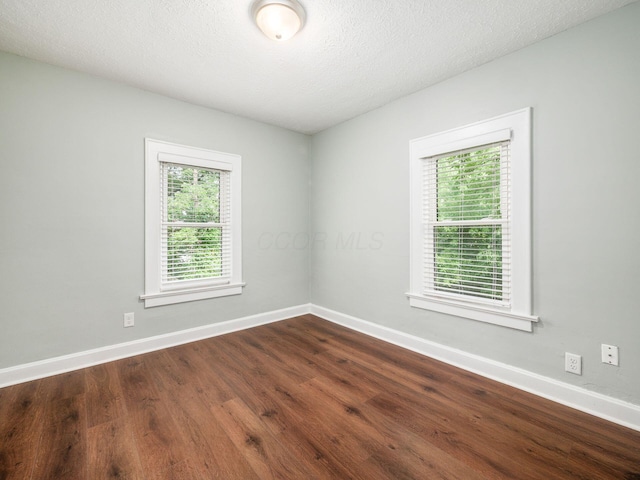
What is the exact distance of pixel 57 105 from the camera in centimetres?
249

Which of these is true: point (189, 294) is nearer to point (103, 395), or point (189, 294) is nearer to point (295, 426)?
point (103, 395)

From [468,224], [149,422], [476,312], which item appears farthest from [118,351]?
[468,224]

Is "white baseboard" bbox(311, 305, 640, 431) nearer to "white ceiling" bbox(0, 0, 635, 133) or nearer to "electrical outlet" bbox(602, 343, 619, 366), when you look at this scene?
"electrical outlet" bbox(602, 343, 619, 366)

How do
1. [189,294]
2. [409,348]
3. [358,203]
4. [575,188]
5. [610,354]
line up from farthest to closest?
[358,203] → [189,294] → [409,348] → [575,188] → [610,354]

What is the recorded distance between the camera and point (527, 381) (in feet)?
7.23

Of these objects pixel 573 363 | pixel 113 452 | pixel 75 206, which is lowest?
pixel 113 452

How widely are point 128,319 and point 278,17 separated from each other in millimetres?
2907

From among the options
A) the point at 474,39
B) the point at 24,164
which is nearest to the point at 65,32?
the point at 24,164

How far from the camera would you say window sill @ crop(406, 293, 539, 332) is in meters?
2.23

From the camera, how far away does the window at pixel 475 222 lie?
2.26 meters

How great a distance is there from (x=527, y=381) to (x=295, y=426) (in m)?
1.79

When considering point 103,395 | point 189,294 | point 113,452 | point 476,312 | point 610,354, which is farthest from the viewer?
point 189,294

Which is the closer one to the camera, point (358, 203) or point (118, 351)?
point (118, 351)

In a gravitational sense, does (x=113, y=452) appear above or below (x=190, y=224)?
below
